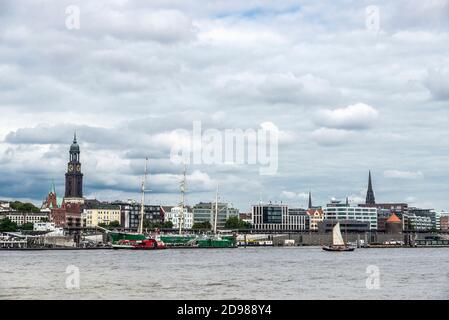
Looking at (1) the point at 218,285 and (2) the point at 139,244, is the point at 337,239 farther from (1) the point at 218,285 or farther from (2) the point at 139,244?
(1) the point at 218,285

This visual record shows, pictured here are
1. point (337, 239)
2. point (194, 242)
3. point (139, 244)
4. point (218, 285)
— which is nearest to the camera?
Answer: point (218, 285)

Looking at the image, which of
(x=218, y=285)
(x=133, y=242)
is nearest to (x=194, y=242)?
(x=133, y=242)

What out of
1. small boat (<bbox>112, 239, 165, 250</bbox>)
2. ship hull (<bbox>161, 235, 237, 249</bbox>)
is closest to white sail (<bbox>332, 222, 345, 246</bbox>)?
ship hull (<bbox>161, 235, 237, 249</bbox>)

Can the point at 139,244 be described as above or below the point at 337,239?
below

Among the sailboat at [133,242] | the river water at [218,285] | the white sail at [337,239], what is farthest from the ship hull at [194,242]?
the river water at [218,285]

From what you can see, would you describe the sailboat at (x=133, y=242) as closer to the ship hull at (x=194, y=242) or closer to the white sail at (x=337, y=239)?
the ship hull at (x=194, y=242)

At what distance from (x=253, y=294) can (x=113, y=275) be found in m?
17.3

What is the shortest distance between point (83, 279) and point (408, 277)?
2212 cm
